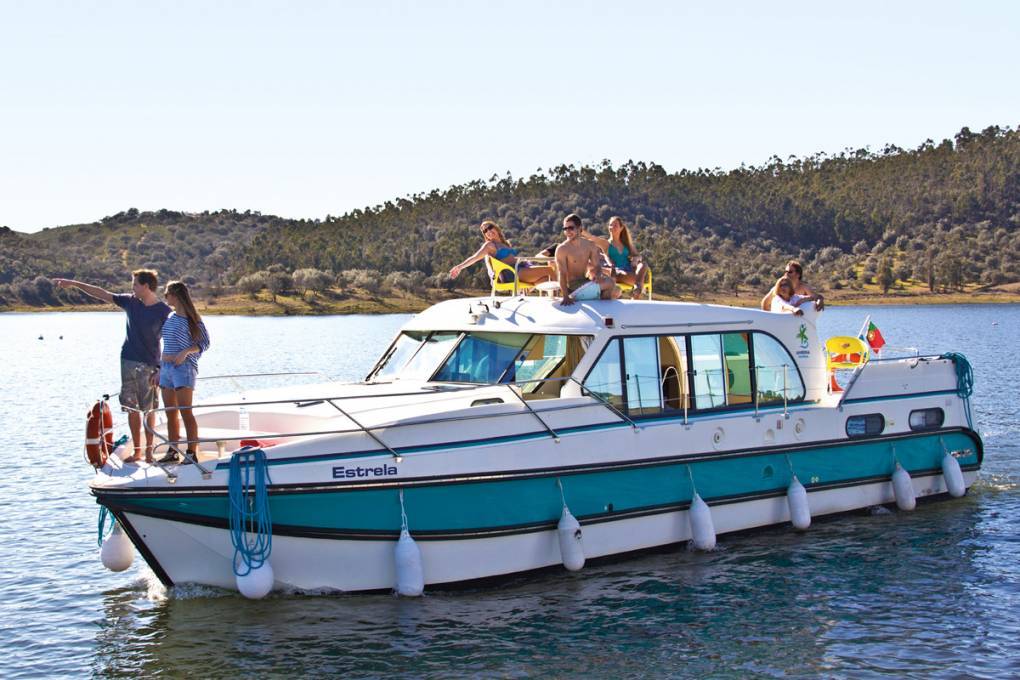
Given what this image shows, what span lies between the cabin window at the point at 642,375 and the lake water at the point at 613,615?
1.76 meters

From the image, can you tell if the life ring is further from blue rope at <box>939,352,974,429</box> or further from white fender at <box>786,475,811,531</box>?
blue rope at <box>939,352,974,429</box>

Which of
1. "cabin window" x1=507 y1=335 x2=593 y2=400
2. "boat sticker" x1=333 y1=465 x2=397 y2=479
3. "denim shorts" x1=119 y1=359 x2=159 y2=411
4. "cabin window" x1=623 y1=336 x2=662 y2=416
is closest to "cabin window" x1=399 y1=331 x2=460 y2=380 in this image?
"cabin window" x1=507 y1=335 x2=593 y2=400

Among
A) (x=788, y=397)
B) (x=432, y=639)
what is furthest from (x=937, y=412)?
(x=432, y=639)

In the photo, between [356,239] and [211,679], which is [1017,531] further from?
[356,239]

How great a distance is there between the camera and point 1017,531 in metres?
15.3

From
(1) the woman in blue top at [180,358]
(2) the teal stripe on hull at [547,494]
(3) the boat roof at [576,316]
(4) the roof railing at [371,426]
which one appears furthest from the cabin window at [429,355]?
(1) the woman in blue top at [180,358]

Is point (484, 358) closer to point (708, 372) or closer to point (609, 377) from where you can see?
point (609, 377)

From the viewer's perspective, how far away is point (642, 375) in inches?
535

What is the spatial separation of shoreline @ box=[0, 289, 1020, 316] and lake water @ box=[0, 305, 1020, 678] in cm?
7547

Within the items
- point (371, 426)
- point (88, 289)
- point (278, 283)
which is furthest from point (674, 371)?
point (278, 283)

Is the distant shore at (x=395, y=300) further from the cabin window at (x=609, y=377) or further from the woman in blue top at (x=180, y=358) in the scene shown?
the woman in blue top at (x=180, y=358)

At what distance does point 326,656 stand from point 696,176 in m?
137

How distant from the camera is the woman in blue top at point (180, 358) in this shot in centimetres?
1174

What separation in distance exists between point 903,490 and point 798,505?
213cm
